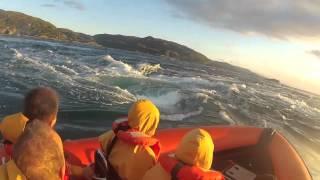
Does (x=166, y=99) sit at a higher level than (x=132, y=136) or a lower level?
lower

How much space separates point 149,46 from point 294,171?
242 feet

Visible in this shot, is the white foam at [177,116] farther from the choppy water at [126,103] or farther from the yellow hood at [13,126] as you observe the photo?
the yellow hood at [13,126]

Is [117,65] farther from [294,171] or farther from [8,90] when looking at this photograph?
[294,171]

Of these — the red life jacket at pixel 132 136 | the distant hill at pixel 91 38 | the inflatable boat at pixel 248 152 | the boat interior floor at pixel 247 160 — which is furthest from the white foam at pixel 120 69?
the distant hill at pixel 91 38

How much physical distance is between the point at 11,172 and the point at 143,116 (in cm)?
152

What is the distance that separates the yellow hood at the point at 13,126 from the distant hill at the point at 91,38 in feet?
232

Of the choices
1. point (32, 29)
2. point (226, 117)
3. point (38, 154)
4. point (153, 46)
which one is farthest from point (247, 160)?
point (32, 29)

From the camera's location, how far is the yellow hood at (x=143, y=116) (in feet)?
11.0

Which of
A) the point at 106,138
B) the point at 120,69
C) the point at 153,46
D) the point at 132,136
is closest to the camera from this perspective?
the point at 132,136

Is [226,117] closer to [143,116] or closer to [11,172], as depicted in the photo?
[143,116]

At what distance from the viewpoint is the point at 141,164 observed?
3400 mm

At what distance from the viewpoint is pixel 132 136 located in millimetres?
3324

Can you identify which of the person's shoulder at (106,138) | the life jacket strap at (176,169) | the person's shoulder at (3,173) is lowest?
the person's shoulder at (106,138)

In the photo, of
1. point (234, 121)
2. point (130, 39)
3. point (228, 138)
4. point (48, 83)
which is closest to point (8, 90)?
point (48, 83)
